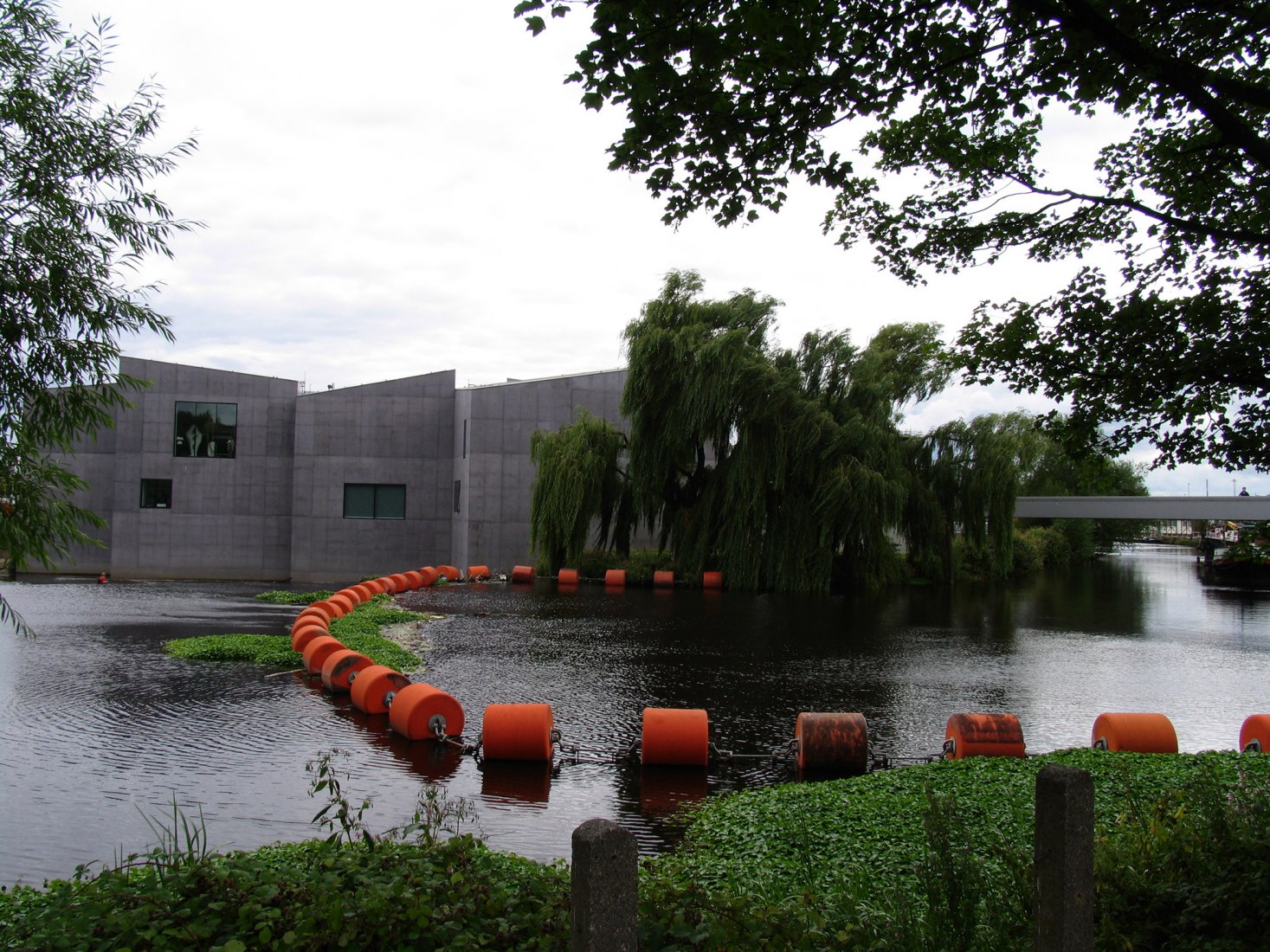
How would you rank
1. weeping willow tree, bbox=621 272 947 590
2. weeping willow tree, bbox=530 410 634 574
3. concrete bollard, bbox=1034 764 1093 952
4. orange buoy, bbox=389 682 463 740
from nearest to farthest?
1. concrete bollard, bbox=1034 764 1093 952
2. orange buoy, bbox=389 682 463 740
3. weeping willow tree, bbox=621 272 947 590
4. weeping willow tree, bbox=530 410 634 574

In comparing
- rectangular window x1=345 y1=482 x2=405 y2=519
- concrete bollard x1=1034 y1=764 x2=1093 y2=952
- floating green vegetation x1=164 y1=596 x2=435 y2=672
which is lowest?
floating green vegetation x1=164 y1=596 x2=435 y2=672

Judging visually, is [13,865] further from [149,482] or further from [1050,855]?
[149,482]

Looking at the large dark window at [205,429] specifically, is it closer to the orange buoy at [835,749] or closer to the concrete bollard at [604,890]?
the orange buoy at [835,749]

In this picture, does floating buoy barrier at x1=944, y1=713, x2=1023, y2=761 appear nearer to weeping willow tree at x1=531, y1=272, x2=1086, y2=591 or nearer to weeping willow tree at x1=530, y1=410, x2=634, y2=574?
weeping willow tree at x1=531, y1=272, x2=1086, y2=591

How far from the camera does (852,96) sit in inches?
221

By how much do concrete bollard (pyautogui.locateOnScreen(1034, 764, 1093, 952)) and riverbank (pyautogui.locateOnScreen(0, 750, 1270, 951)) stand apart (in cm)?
60

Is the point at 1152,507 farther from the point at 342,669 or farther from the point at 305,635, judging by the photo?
the point at 342,669

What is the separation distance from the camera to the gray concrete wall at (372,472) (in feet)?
114

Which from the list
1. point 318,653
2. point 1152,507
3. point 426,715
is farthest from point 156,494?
point 1152,507

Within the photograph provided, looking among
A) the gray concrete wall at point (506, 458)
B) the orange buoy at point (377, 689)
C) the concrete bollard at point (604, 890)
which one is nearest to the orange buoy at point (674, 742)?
the orange buoy at point (377, 689)

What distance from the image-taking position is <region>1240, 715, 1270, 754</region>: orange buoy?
889 cm

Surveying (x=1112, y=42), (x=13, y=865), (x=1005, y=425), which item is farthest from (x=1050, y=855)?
(x=1005, y=425)

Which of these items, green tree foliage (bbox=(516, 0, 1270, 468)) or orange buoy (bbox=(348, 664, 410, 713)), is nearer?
green tree foliage (bbox=(516, 0, 1270, 468))

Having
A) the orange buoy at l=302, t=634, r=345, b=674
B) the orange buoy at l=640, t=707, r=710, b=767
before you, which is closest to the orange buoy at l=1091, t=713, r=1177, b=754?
the orange buoy at l=640, t=707, r=710, b=767
